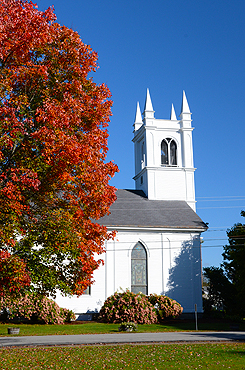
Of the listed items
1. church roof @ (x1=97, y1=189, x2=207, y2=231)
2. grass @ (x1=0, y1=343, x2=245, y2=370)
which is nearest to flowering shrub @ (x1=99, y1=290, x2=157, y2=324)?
church roof @ (x1=97, y1=189, x2=207, y2=231)

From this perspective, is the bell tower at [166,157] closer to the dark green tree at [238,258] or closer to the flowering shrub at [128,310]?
the dark green tree at [238,258]

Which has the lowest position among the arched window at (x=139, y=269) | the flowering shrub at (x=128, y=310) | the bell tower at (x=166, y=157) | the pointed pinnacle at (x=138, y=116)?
the flowering shrub at (x=128, y=310)

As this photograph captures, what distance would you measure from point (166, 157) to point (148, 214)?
8.49m

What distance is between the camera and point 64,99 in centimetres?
1188

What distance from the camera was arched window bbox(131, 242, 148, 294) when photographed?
105 ft

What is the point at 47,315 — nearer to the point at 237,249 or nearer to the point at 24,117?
the point at 237,249

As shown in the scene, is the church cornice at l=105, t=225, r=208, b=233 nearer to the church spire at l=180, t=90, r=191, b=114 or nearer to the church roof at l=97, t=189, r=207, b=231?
the church roof at l=97, t=189, r=207, b=231

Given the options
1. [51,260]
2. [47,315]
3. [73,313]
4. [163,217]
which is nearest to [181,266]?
[163,217]

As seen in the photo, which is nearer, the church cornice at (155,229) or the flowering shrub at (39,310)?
the flowering shrub at (39,310)

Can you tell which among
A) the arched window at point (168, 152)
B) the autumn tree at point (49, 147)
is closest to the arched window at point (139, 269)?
the arched window at point (168, 152)

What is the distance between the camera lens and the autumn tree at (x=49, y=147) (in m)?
10.7

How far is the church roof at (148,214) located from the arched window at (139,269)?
2213 millimetres

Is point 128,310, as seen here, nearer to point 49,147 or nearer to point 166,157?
point 166,157

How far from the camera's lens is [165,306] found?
29188mm
